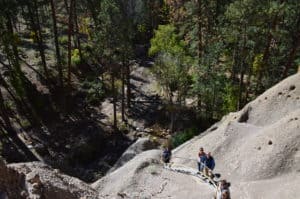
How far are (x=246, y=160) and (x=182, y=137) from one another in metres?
14.2

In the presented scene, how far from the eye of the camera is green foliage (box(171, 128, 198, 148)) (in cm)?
3684

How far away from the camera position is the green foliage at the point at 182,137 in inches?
1451

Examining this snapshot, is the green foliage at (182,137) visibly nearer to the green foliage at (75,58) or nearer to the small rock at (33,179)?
the green foliage at (75,58)

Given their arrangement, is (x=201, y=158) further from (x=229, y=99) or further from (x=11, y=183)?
(x=229, y=99)

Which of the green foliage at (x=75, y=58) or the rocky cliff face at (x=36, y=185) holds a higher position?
the rocky cliff face at (x=36, y=185)

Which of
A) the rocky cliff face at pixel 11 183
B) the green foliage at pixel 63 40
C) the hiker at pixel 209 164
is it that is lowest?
the green foliage at pixel 63 40

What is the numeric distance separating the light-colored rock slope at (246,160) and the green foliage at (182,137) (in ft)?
21.4

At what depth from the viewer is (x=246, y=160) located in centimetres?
2322

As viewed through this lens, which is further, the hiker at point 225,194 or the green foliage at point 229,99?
the green foliage at point 229,99

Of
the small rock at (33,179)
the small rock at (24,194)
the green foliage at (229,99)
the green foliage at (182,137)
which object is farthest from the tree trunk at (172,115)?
the small rock at (24,194)

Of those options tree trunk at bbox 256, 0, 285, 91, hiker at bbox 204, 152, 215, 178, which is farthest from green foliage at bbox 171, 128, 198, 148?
hiker at bbox 204, 152, 215, 178

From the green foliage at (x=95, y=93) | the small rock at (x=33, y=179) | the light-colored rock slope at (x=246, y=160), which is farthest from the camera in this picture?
the green foliage at (x=95, y=93)

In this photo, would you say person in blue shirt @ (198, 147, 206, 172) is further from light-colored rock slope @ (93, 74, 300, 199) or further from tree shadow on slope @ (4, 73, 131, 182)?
tree shadow on slope @ (4, 73, 131, 182)

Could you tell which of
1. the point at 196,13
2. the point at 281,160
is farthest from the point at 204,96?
the point at 281,160
